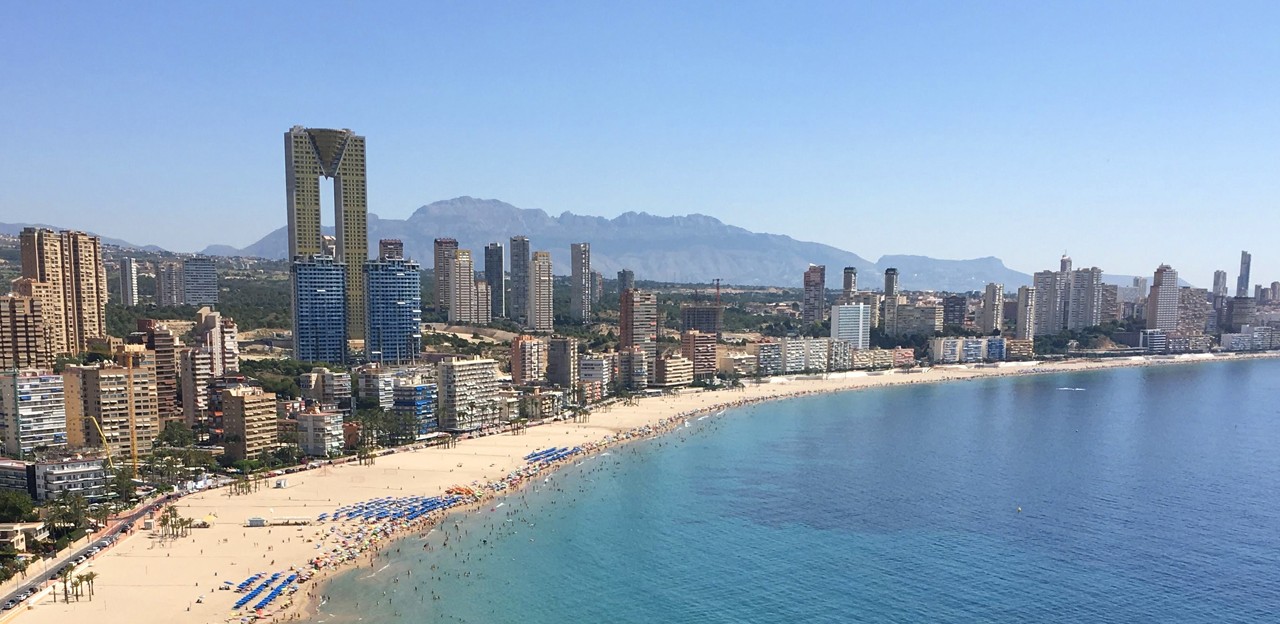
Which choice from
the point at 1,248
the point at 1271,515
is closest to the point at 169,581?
the point at 1271,515

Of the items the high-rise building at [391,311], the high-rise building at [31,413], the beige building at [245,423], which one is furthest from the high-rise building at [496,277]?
the high-rise building at [31,413]

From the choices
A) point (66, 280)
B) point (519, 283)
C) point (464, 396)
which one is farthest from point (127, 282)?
point (464, 396)

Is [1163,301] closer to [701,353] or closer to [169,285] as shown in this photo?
[701,353]

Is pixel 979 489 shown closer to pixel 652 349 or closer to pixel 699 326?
pixel 652 349

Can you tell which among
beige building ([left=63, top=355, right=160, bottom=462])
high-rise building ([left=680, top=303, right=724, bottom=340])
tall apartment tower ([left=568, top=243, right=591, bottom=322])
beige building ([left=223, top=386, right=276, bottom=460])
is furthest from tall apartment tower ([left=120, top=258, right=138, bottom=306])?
beige building ([left=223, top=386, right=276, bottom=460])

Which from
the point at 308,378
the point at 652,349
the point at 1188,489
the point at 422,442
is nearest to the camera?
the point at 1188,489

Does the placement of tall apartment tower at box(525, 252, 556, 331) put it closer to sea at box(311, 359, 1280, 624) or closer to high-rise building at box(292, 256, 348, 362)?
high-rise building at box(292, 256, 348, 362)
